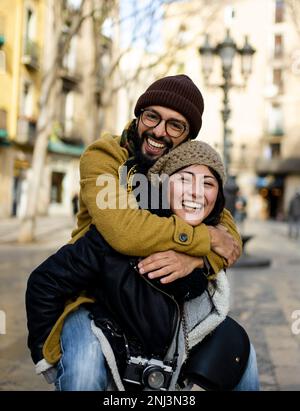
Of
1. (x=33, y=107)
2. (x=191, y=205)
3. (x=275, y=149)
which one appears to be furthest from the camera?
(x=275, y=149)

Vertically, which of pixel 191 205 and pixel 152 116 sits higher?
pixel 152 116

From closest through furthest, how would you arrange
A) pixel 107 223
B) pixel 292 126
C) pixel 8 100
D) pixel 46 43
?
pixel 107 223
pixel 8 100
pixel 46 43
pixel 292 126

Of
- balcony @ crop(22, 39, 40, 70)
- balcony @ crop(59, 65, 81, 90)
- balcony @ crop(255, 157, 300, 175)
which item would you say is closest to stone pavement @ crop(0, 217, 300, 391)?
balcony @ crop(22, 39, 40, 70)

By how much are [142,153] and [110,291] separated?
1.57 ft

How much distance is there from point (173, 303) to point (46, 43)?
24.9 m

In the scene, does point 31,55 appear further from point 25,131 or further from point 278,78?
point 278,78

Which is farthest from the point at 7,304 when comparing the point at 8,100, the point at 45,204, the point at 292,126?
the point at 292,126

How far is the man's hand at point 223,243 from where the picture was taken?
1.78 meters

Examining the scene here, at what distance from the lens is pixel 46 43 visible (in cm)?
2478

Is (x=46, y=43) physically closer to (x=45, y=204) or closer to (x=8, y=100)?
(x=8, y=100)

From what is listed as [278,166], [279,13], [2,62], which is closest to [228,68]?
[2,62]

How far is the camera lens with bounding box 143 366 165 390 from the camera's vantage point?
1627 mm

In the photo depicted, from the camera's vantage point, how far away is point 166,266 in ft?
5.37

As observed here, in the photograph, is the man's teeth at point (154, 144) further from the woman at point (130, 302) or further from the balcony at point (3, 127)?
the balcony at point (3, 127)
